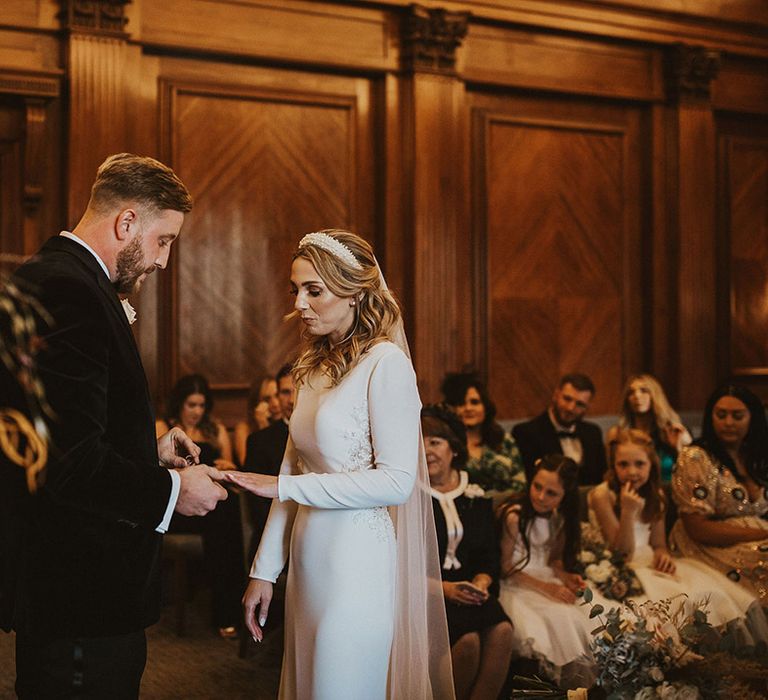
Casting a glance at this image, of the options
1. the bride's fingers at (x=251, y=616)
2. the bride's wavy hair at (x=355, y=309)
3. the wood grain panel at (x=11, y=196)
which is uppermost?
the wood grain panel at (x=11, y=196)

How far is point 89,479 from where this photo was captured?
245 cm

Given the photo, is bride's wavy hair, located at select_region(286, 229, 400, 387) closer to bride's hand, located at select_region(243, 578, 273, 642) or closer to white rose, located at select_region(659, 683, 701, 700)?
bride's hand, located at select_region(243, 578, 273, 642)

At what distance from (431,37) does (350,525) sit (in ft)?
18.4

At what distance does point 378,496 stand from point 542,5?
6.42m

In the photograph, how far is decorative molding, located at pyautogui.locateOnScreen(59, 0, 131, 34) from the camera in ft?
22.2

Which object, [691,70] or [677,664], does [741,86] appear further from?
[677,664]

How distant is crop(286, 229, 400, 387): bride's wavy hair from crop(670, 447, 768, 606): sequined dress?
301 cm

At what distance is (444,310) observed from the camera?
26.2 ft

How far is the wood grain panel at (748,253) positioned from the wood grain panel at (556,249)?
37.3 inches

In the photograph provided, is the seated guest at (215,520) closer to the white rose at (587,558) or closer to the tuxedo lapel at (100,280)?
the white rose at (587,558)

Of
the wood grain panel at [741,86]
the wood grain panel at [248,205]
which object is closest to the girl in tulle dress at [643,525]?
the wood grain panel at [248,205]

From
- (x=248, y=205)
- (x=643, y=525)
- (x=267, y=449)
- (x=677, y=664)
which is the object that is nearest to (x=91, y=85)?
(x=248, y=205)

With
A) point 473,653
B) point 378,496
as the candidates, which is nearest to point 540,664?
point 473,653

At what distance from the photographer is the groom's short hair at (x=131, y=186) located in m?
2.71
